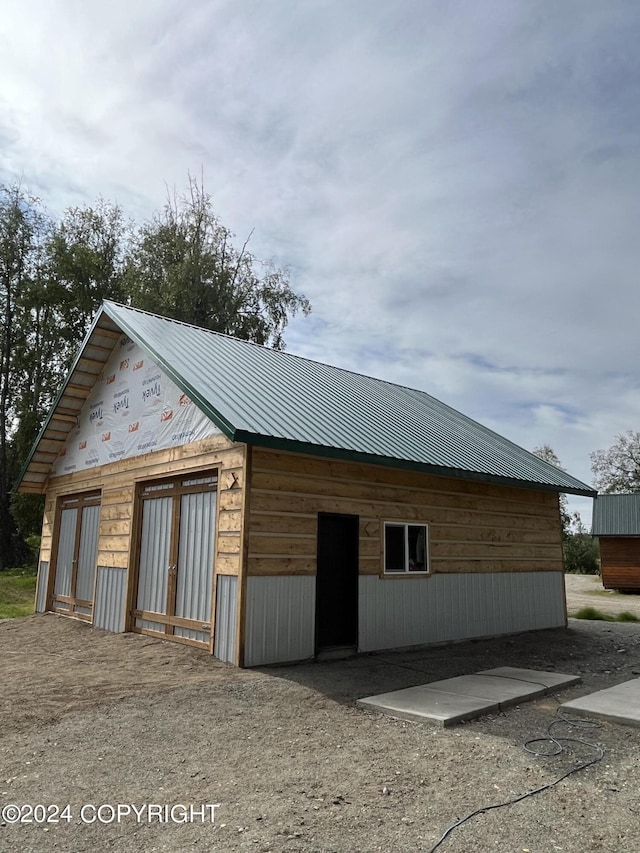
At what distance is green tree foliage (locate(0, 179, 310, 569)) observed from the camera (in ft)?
90.3

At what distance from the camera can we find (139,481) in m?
11.0

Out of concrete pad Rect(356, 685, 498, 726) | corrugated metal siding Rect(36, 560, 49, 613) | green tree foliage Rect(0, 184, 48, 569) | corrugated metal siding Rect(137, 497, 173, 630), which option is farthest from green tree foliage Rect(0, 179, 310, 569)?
concrete pad Rect(356, 685, 498, 726)

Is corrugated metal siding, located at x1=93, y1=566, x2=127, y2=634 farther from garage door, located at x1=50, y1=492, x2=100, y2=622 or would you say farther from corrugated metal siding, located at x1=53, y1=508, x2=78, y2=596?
corrugated metal siding, located at x1=53, y1=508, x2=78, y2=596

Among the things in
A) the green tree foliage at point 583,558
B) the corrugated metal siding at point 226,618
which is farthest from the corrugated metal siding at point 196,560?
the green tree foliage at point 583,558

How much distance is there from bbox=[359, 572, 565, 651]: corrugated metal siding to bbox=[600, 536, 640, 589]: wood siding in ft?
56.5

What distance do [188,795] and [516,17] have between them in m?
9.49

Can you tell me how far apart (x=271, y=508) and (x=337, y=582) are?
6.04 feet

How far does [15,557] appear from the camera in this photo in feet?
97.3

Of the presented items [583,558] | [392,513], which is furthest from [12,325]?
[583,558]

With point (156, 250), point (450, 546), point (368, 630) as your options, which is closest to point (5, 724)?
point (368, 630)

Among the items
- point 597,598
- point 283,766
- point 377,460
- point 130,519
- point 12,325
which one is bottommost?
point 597,598

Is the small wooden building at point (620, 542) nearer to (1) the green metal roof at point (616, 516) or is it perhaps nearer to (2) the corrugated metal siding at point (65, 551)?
(1) the green metal roof at point (616, 516)

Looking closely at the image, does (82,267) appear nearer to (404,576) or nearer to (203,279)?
(203,279)

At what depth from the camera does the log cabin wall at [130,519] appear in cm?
841
